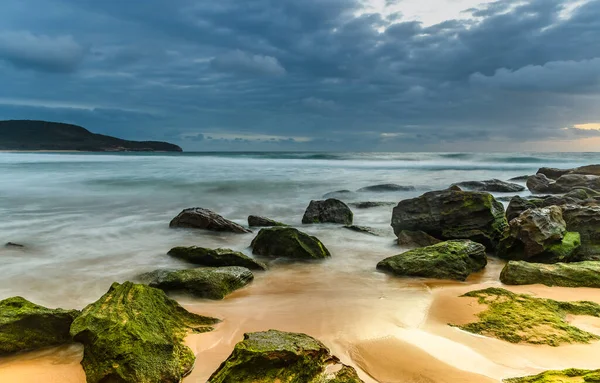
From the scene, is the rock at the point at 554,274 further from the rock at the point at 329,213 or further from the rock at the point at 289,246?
the rock at the point at 329,213

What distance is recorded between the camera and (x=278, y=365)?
2.54 m

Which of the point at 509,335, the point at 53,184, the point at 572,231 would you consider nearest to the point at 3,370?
the point at 509,335

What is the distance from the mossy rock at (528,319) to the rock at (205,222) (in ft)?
18.7

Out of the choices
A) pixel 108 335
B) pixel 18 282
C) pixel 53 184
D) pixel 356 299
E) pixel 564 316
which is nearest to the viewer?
pixel 108 335

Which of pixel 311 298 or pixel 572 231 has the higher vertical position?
pixel 572 231

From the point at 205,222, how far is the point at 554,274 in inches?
262

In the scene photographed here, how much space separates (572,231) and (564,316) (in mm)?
3536

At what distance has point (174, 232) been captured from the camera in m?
9.20

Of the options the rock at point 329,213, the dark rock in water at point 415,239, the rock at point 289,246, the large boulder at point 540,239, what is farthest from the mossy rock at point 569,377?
the rock at point 329,213

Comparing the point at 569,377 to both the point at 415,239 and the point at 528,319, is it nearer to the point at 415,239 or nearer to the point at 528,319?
the point at 528,319

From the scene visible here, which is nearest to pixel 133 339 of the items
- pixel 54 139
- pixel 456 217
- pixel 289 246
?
pixel 289 246

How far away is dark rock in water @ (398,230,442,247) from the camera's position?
735cm

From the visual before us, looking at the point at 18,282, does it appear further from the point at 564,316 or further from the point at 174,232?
the point at 564,316

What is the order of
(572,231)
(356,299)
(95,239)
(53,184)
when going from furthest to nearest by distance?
(53,184) → (95,239) → (572,231) → (356,299)
